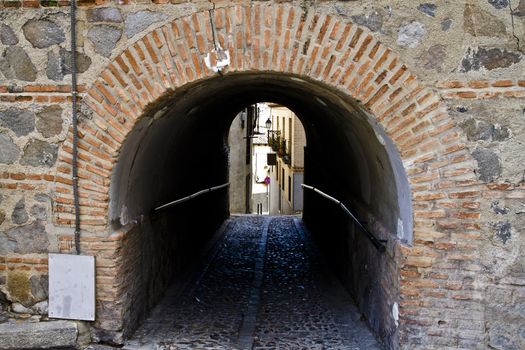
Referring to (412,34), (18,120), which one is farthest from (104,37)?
(412,34)

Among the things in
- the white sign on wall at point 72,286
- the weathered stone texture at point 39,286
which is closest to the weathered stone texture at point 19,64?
the white sign on wall at point 72,286

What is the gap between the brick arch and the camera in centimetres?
444

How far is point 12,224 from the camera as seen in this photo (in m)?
4.98

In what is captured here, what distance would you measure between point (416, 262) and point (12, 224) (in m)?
3.54

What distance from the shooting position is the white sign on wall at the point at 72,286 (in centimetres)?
489

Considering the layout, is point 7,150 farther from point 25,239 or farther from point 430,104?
point 430,104

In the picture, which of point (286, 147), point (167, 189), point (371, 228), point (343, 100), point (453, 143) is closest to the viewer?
point (453, 143)

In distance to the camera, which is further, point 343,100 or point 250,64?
point 343,100

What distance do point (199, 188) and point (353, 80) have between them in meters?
5.67

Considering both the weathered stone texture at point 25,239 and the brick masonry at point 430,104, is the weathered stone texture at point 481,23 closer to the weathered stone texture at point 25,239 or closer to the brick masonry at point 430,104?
the brick masonry at point 430,104

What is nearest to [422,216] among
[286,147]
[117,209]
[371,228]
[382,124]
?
[382,124]

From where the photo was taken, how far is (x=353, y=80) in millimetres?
4488

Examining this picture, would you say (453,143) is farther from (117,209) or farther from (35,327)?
(35,327)

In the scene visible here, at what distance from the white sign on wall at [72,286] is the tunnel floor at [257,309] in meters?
0.65
